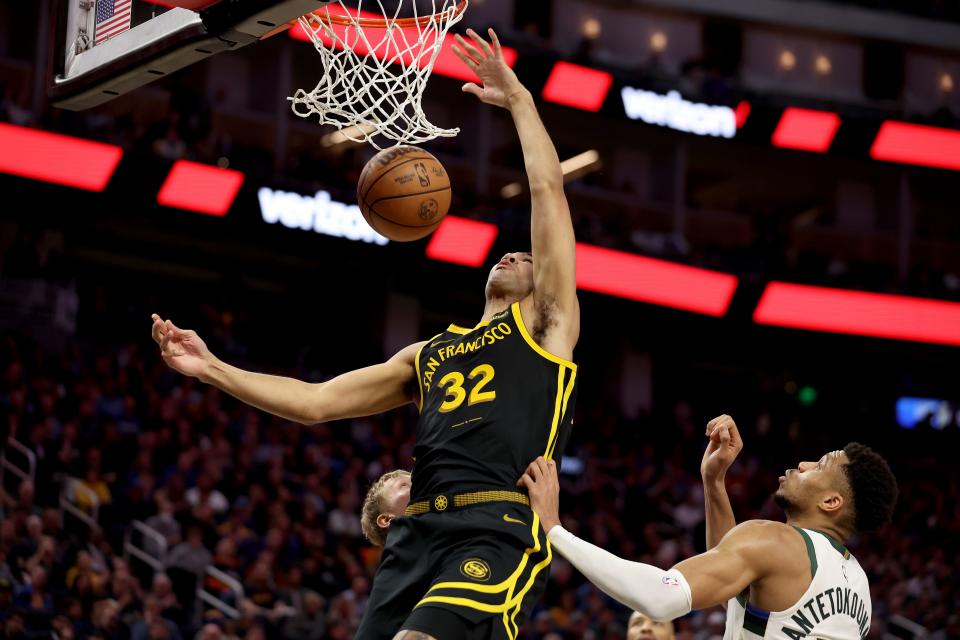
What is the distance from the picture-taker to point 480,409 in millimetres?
3939

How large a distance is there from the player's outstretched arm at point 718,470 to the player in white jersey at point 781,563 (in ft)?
0.05

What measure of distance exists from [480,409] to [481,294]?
15544 mm

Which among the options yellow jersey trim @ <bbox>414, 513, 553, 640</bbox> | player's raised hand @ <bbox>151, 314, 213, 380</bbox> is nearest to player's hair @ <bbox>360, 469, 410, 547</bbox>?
player's raised hand @ <bbox>151, 314, 213, 380</bbox>

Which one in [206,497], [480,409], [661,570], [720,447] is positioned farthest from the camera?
[206,497]

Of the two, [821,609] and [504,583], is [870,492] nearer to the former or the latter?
[821,609]

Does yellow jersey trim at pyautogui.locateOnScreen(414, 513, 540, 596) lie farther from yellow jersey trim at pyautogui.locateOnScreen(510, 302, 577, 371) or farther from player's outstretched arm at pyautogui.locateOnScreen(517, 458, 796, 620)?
yellow jersey trim at pyautogui.locateOnScreen(510, 302, 577, 371)

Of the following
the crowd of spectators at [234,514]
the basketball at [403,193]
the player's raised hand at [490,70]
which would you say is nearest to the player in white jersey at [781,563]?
the basketball at [403,193]

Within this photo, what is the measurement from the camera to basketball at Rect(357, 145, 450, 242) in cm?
450

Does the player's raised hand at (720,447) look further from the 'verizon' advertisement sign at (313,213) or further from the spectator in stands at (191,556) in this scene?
the 'verizon' advertisement sign at (313,213)

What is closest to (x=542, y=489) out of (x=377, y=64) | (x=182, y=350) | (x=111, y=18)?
(x=182, y=350)

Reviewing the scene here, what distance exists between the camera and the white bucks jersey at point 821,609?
13.1 ft

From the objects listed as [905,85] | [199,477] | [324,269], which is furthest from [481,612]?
[905,85]

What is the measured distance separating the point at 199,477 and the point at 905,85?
1685 centimetres

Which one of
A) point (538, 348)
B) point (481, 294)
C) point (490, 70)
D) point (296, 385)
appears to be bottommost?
point (481, 294)
